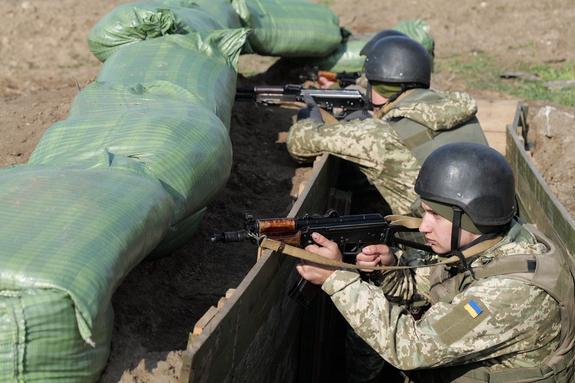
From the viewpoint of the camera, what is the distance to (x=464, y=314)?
10.4ft

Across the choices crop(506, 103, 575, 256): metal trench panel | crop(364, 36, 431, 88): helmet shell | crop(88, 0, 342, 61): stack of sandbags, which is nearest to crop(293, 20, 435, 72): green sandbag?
crop(88, 0, 342, 61): stack of sandbags

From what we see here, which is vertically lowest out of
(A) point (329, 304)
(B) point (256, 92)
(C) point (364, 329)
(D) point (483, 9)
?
(D) point (483, 9)

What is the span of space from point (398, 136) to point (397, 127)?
0.06 m

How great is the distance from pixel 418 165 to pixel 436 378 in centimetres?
154

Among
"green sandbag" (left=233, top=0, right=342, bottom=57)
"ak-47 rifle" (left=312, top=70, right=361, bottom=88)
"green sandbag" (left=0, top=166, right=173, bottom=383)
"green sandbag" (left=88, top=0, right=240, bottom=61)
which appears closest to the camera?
"green sandbag" (left=0, top=166, right=173, bottom=383)

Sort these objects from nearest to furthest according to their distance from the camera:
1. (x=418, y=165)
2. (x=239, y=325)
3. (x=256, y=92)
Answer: (x=239, y=325) < (x=418, y=165) < (x=256, y=92)

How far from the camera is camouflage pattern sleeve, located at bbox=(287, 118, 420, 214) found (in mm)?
4820

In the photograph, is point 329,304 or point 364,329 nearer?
point 364,329

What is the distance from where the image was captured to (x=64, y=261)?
2852mm

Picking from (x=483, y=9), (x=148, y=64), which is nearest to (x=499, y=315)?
Answer: (x=148, y=64)

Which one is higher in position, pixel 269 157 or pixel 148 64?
pixel 148 64

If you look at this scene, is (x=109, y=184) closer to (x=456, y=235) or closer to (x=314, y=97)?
(x=456, y=235)

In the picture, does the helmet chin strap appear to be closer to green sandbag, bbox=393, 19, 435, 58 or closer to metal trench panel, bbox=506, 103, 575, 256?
metal trench panel, bbox=506, 103, 575, 256

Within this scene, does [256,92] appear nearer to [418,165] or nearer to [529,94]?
[418,165]
